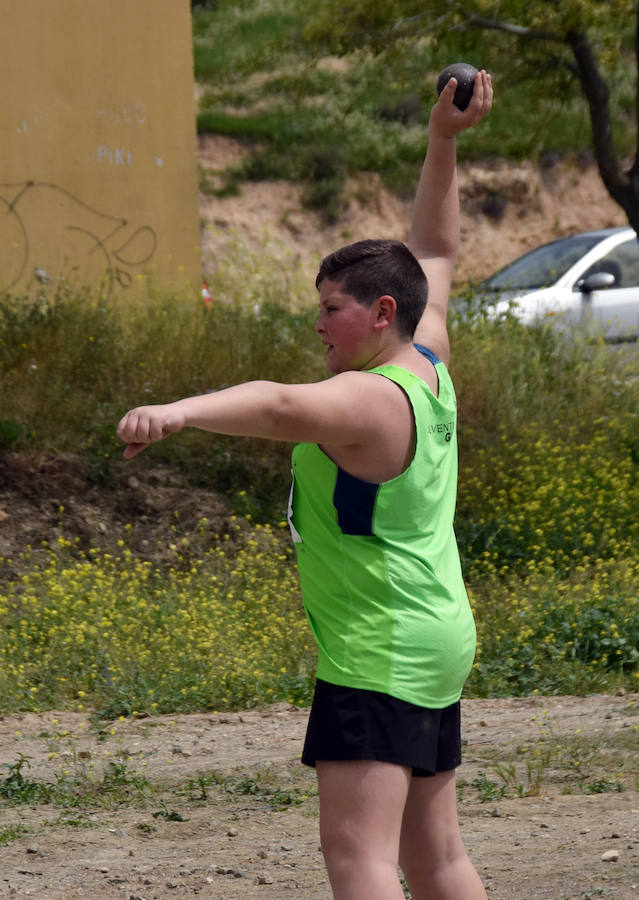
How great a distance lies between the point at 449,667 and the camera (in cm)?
242

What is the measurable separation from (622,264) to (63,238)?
6.18 m

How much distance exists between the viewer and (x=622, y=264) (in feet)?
42.5

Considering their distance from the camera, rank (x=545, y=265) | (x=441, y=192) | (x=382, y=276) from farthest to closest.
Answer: (x=545, y=265), (x=441, y=192), (x=382, y=276)

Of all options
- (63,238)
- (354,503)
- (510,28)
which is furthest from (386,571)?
(63,238)

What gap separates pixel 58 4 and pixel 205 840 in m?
8.44

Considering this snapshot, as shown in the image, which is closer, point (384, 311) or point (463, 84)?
point (384, 311)

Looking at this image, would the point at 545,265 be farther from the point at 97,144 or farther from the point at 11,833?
the point at 11,833

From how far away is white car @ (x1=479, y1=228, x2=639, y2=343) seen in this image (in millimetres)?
12258

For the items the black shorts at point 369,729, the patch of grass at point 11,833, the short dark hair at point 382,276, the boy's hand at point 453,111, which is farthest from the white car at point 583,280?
the black shorts at point 369,729

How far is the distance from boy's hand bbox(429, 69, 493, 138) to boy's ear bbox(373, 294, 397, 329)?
79cm

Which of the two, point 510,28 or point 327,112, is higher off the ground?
point 327,112

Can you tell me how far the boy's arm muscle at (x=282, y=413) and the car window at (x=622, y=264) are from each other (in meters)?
11.0

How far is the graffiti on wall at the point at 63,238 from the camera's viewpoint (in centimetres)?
1020

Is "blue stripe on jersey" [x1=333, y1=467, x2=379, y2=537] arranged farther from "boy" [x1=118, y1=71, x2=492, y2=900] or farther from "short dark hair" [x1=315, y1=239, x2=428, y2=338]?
"short dark hair" [x1=315, y1=239, x2=428, y2=338]
